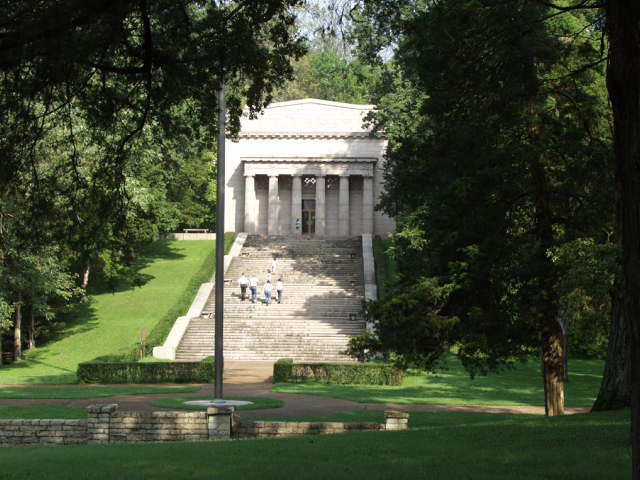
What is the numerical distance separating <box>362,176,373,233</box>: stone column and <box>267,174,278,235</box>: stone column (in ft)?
21.3

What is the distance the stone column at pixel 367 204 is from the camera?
6312 cm

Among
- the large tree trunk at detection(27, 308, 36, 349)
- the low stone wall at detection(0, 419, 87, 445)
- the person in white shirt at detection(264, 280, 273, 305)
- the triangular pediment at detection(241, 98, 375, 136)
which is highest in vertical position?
the triangular pediment at detection(241, 98, 375, 136)

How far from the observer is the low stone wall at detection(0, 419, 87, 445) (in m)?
16.3

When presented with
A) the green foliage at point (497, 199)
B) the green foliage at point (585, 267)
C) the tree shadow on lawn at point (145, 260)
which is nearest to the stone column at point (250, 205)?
the tree shadow on lawn at point (145, 260)

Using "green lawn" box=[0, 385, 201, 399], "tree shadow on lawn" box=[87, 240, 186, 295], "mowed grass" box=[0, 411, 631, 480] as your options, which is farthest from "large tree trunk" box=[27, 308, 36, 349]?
"mowed grass" box=[0, 411, 631, 480]

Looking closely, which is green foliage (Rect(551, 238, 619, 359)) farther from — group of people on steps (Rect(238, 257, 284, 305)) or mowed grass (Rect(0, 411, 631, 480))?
group of people on steps (Rect(238, 257, 284, 305))

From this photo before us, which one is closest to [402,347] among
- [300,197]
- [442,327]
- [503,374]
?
[442,327]

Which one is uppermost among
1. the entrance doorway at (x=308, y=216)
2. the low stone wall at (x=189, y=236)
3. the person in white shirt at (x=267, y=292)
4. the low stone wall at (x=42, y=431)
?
the entrance doorway at (x=308, y=216)

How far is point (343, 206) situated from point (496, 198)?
45.8 meters

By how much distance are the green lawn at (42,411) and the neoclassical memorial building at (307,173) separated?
40037 millimetres

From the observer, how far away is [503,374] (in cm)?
3275

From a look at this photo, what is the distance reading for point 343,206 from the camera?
63.1 metres

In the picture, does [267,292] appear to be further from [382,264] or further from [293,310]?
[382,264]

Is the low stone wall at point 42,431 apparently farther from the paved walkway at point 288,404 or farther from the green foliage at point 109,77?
the paved walkway at point 288,404
